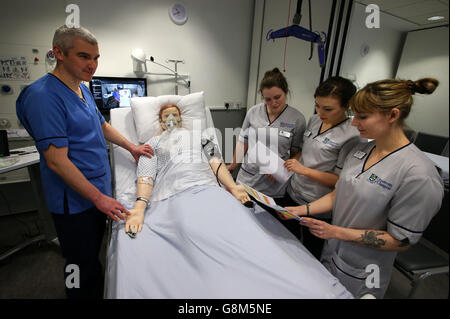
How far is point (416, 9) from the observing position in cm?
106

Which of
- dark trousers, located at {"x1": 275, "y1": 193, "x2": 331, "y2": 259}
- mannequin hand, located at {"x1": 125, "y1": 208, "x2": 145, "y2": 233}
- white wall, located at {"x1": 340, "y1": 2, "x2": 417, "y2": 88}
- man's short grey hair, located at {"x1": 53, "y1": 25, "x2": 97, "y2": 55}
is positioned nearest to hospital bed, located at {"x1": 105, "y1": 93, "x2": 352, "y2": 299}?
mannequin hand, located at {"x1": 125, "y1": 208, "x2": 145, "y2": 233}

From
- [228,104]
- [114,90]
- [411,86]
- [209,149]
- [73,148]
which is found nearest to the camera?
[411,86]

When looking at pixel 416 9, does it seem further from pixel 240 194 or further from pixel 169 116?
pixel 169 116

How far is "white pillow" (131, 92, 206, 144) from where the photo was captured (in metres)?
1.80

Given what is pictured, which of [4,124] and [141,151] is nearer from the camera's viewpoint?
[141,151]

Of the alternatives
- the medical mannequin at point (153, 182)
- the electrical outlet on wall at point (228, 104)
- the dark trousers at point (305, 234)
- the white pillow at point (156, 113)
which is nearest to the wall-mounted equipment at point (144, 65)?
the electrical outlet on wall at point (228, 104)

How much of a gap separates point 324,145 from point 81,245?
4.67 ft

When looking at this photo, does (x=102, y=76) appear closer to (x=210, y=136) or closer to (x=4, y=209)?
(x=210, y=136)

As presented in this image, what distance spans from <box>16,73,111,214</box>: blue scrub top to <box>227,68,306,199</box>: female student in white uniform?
3.30 ft

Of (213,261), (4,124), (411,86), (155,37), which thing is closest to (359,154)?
(411,86)

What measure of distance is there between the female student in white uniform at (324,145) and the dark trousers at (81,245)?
3.78ft

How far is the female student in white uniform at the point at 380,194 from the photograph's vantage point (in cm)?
75

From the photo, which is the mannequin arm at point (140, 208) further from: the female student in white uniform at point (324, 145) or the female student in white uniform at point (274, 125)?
the female student in white uniform at point (324, 145)

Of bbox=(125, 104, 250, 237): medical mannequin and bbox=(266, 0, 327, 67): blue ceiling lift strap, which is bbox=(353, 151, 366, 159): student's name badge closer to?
bbox=(125, 104, 250, 237): medical mannequin
